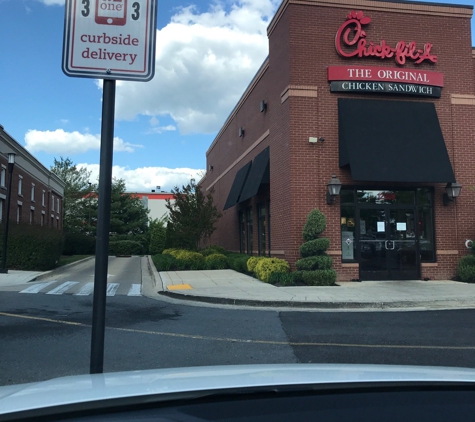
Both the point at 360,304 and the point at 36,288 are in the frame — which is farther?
the point at 36,288

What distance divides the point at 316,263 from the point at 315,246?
51cm

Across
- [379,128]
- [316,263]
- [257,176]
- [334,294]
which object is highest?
[379,128]

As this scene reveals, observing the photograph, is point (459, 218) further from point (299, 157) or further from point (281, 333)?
point (281, 333)

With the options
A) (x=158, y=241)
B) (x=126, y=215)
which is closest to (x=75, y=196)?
(x=126, y=215)

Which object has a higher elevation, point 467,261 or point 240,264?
point 467,261

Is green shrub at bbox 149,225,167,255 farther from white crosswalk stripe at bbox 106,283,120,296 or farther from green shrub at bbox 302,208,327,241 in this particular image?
green shrub at bbox 302,208,327,241

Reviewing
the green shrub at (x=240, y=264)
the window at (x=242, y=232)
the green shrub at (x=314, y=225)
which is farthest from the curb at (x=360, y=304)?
the window at (x=242, y=232)

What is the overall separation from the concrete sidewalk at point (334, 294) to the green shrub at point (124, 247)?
3245 centimetres

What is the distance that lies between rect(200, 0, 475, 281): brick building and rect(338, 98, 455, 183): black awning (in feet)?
0.11

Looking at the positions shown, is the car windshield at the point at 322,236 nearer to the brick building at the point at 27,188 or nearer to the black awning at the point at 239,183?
the black awning at the point at 239,183

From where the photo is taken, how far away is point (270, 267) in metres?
15.7

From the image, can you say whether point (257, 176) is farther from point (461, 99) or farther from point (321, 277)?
point (461, 99)

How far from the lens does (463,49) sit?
55.7 ft

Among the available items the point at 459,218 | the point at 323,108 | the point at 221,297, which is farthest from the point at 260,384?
the point at 459,218
